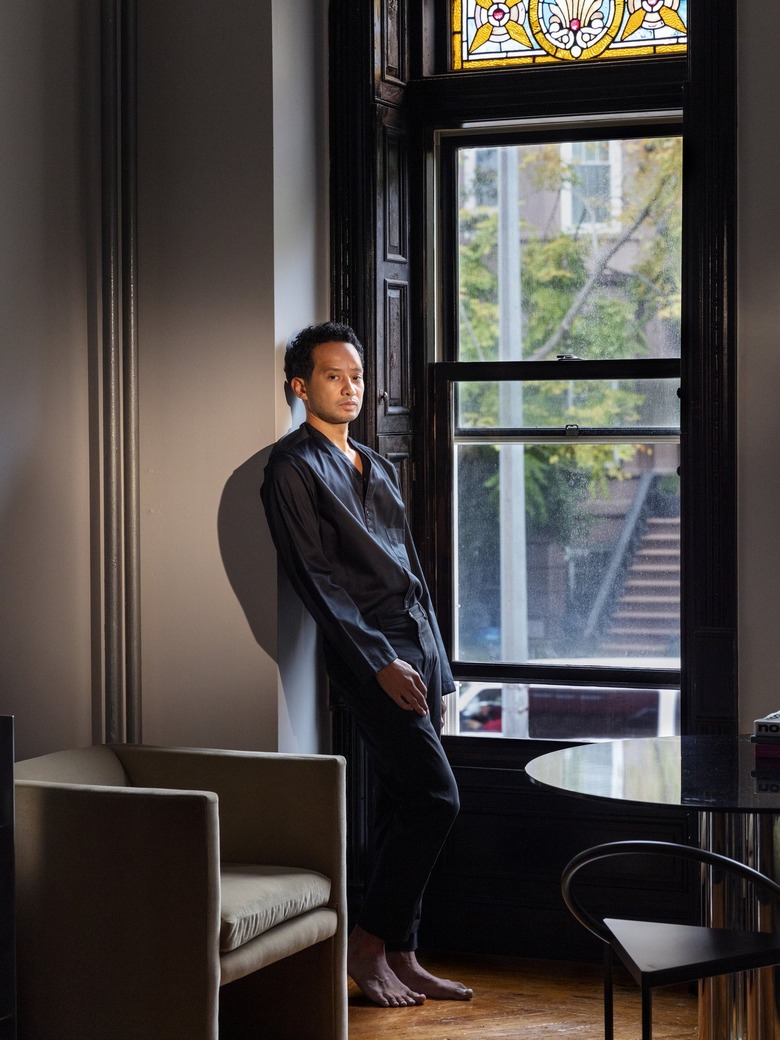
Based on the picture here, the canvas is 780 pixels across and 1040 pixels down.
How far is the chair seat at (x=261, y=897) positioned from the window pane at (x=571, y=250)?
182 centimetres

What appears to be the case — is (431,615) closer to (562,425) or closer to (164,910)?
(562,425)

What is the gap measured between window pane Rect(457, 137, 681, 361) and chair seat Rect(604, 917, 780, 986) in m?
2.14

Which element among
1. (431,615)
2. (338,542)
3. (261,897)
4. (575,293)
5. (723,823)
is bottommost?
(261,897)

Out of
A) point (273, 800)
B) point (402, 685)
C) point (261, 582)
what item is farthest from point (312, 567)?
point (273, 800)

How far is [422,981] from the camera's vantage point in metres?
3.87

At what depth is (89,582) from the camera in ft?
12.8

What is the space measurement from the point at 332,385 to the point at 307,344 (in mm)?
135

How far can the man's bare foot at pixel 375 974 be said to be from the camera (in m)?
3.79

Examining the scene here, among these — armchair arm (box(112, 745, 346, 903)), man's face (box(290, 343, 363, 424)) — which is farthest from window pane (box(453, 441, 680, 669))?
armchair arm (box(112, 745, 346, 903))

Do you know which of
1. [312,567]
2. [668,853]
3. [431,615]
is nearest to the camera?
[668,853]

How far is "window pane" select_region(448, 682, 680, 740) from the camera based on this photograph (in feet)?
14.0

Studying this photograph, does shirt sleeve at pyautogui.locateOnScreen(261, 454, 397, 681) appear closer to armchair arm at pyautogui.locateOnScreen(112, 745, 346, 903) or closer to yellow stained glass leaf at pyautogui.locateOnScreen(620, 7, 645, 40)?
armchair arm at pyautogui.locateOnScreen(112, 745, 346, 903)

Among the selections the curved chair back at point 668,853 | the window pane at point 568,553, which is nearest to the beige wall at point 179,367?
the window pane at point 568,553

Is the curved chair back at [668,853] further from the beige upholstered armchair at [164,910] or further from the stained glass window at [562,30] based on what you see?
the stained glass window at [562,30]
